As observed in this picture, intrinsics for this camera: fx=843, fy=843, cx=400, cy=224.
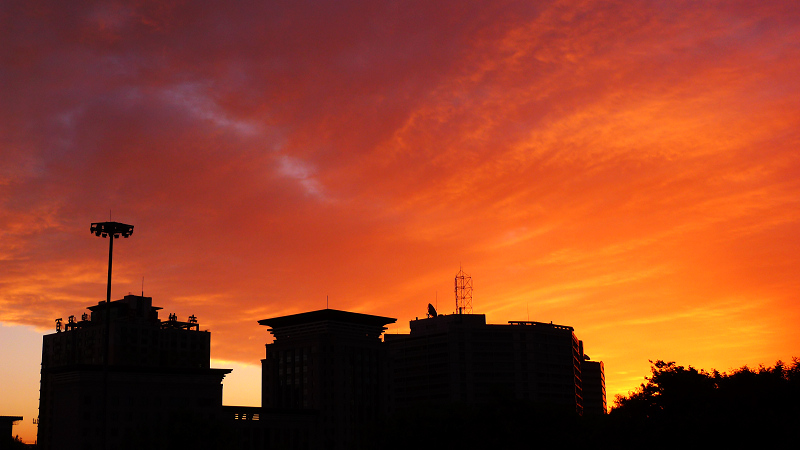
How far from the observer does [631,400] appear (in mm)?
86000

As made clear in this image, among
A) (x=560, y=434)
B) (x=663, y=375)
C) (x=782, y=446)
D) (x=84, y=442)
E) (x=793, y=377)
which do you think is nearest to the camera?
(x=782, y=446)

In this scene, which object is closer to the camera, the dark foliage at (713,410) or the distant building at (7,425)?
the dark foliage at (713,410)

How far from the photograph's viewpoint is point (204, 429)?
119812 millimetres

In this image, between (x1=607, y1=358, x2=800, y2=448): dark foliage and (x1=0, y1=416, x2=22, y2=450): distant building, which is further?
(x1=0, y1=416, x2=22, y2=450): distant building

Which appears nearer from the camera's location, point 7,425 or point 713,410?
point 713,410

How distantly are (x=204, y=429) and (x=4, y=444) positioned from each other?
75548 mm

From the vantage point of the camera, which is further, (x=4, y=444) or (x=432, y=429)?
(x=4, y=444)

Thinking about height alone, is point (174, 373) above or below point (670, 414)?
above

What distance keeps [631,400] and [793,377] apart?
16702mm

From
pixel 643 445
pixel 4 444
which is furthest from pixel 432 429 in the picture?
pixel 4 444

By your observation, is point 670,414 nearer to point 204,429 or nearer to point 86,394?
point 204,429

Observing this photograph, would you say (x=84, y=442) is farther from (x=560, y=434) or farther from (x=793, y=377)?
(x=793, y=377)

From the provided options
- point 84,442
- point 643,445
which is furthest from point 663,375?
point 84,442

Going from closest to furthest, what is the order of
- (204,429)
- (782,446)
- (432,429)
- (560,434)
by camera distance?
(782,446), (560,434), (432,429), (204,429)
